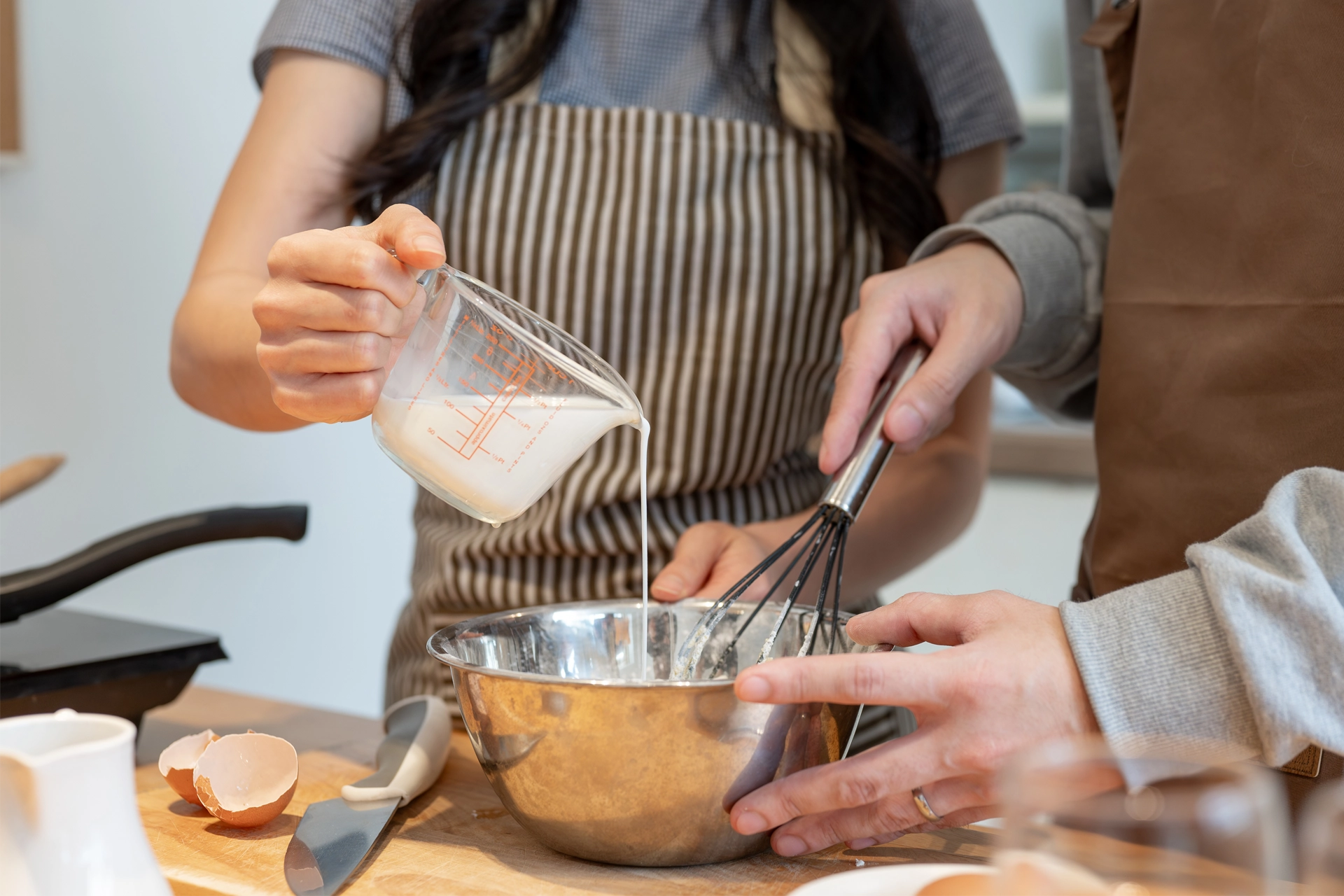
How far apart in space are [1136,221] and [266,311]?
1.77 ft

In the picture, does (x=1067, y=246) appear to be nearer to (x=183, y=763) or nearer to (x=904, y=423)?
(x=904, y=423)

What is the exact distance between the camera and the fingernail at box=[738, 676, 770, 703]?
0.47 metres

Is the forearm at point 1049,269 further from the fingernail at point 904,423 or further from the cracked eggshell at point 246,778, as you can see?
the cracked eggshell at point 246,778

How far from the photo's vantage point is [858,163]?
946mm

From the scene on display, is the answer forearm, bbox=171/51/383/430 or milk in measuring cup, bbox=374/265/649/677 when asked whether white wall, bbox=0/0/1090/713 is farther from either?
milk in measuring cup, bbox=374/265/649/677

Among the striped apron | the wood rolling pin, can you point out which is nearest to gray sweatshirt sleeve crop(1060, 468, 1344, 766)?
the striped apron

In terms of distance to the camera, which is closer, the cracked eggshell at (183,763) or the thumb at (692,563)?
the cracked eggshell at (183,763)

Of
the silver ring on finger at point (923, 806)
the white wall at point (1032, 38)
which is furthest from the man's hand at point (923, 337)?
the white wall at point (1032, 38)

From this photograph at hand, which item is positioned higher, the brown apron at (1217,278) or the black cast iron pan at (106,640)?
the brown apron at (1217,278)

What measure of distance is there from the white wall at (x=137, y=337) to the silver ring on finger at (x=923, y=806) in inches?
54.0

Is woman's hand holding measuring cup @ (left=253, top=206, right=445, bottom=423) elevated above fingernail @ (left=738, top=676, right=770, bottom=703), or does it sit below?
above

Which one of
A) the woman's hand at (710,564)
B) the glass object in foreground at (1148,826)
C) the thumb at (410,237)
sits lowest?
the woman's hand at (710,564)

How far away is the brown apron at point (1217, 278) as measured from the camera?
0.58 metres

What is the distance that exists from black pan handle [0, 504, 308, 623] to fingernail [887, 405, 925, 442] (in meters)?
0.41
